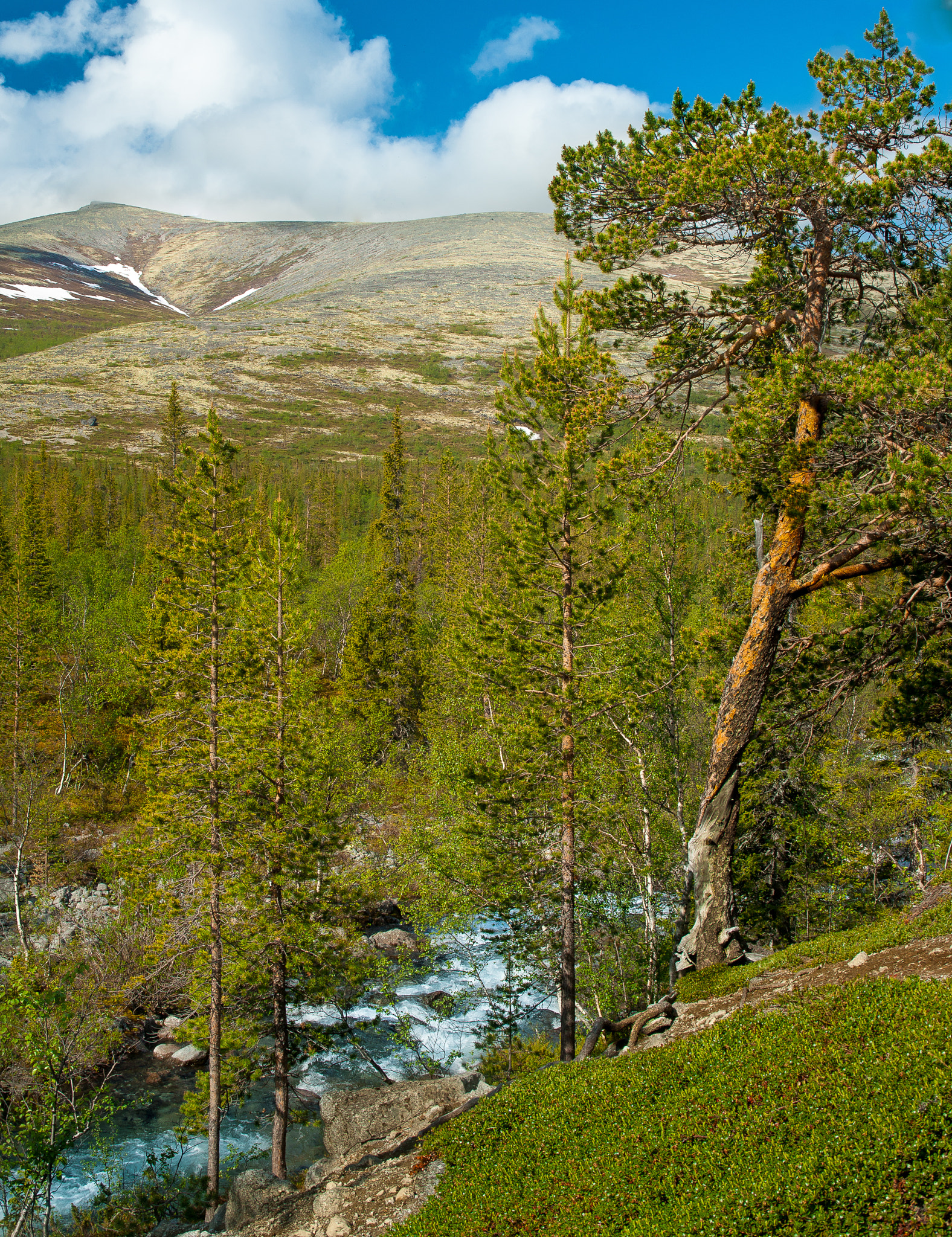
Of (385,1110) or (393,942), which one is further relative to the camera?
(393,942)

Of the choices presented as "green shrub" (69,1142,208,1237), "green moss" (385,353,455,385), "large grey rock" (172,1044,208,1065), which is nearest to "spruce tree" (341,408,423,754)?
"large grey rock" (172,1044,208,1065)

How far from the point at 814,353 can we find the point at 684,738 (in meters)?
14.2

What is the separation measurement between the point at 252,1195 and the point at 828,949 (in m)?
8.51

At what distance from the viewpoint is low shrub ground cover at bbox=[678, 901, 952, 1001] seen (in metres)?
8.04

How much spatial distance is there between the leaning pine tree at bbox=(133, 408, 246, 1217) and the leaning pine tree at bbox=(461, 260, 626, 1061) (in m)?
5.73

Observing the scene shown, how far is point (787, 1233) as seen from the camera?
4.65m

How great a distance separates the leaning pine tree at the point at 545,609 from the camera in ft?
47.4

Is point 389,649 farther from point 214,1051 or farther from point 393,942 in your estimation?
point 214,1051

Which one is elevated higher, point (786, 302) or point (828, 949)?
point (786, 302)

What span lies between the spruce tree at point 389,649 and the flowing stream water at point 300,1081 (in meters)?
14.8

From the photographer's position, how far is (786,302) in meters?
11.0

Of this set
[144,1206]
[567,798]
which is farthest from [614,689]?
[144,1206]

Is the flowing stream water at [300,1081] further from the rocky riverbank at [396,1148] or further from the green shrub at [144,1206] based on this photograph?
the rocky riverbank at [396,1148]

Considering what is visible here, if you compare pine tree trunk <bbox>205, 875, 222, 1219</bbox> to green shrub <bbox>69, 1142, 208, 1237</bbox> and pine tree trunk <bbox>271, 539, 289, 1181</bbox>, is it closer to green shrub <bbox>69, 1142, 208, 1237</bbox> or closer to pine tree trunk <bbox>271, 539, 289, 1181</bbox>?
green shrub <bbox>69, 1142, 208, 1237</bbox>
